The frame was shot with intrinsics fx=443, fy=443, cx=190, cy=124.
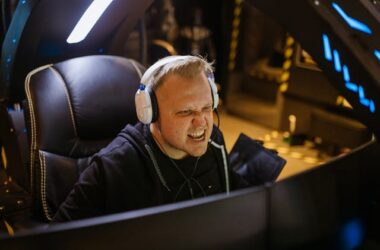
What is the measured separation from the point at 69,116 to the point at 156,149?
0.42m

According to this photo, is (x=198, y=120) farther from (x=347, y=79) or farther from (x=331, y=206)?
Answer: (x=331, y=206)

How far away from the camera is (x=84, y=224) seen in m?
0.65

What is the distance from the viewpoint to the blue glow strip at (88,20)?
1718 mm

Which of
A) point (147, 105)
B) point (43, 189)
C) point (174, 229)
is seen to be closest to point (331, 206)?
point (174, 229)

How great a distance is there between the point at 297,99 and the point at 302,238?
328 centimetres

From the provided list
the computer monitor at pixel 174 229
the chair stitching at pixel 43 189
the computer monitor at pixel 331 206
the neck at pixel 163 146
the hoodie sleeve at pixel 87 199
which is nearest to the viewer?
the computer monitor at pixel 174 229

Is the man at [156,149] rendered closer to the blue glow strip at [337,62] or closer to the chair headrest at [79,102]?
the chair headrest at [79,102]

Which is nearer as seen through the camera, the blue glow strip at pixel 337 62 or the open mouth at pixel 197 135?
the blue glow strip at pixel 337 62

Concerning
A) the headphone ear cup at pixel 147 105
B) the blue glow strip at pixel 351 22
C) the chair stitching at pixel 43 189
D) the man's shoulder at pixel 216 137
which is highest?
the blue glow strip at pixel 351 22

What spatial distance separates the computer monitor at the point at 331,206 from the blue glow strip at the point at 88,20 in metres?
1.12

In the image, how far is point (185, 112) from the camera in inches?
53.9

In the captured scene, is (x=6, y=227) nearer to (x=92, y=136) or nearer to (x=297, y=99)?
(x=92, y=136)

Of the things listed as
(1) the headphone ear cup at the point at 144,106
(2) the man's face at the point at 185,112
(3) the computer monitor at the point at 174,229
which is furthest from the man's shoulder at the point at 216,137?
(3) the computer monitor at the point at 174,229

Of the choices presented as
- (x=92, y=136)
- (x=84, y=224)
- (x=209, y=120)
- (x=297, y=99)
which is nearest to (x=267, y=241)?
(x=84, y=224)
